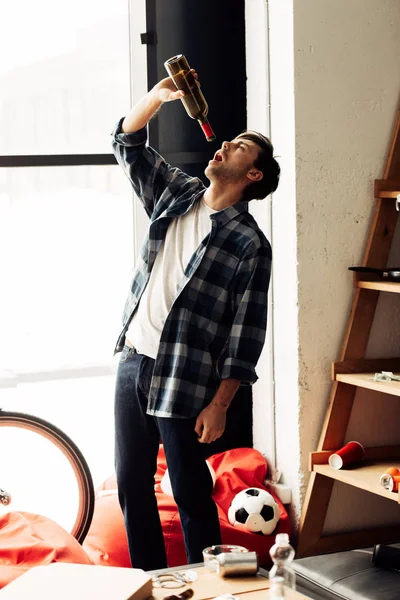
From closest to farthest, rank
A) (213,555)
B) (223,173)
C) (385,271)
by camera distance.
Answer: (213,555) → (223,173) → (385,271)

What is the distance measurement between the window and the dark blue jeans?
930 millimetres

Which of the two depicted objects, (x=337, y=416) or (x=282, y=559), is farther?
(x=337, y=416)

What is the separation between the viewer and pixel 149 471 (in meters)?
2.48

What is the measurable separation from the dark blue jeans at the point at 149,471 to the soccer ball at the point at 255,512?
47cm

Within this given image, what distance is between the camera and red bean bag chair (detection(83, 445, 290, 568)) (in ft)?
9.23

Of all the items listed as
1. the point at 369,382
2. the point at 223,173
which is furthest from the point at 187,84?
the point at 369,382

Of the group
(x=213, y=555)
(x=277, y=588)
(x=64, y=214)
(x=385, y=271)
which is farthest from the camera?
(x=64, y=214)

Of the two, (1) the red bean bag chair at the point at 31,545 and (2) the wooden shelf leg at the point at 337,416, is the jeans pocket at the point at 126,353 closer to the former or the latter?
(1) the red bean bag chair at the point at 31,545

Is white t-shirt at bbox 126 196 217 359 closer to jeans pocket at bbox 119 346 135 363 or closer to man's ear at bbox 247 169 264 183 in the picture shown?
jeans pocket at bbox 119 346 135 363

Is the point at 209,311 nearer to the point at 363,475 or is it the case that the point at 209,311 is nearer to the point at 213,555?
the point at 213,555

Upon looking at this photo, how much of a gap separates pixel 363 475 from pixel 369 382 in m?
0.32

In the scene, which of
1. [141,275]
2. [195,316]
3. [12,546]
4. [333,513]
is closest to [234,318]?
[195,316]

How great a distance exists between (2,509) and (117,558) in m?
0.40

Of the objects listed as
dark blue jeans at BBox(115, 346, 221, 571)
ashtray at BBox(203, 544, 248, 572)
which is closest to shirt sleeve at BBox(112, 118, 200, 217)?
dark blue jeans at BBox(115, 346, 221, 571)
